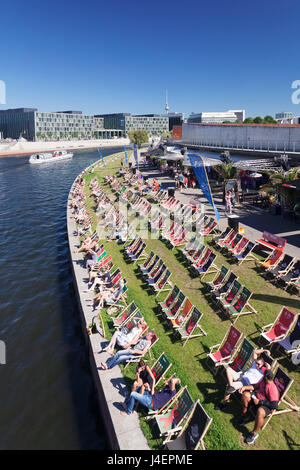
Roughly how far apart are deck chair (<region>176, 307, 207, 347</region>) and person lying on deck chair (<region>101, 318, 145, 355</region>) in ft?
3.46

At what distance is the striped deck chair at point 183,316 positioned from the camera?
865 centimetres

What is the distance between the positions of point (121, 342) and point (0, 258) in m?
11.7

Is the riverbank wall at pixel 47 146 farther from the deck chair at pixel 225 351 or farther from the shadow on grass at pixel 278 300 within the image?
the deck chair at pixel 225 351

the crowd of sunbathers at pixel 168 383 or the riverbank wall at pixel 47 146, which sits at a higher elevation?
the riverbank wall at pixel 47 146

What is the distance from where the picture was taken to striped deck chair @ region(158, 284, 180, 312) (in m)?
9.53

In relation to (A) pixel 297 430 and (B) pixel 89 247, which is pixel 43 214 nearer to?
(B) pixel 89 247

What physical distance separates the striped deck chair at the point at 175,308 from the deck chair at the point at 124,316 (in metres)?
0.90

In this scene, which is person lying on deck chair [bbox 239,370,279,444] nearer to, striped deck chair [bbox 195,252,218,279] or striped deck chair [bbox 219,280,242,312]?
striped deck chair [bbox 219,280,242,312]

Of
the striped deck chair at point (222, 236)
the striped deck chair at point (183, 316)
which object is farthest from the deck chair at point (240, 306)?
the striped deck chair at point (222, 236)

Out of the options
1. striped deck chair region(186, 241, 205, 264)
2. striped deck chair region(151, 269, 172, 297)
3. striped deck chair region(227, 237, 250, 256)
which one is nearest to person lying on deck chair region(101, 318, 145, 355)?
striped deck chair region(151, 269, 172, 297)

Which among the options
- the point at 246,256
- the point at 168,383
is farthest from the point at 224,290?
the point at 168,383

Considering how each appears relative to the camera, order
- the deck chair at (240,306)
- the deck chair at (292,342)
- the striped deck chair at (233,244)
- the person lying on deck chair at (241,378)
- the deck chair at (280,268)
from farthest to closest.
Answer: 1. the striped deck chair at (233,244)
2. the deck chair at (280,268)
3. the deck chair at (240,306)
4. the deck chair at (292,342)
5. the person lying on deck chair at (241,378)

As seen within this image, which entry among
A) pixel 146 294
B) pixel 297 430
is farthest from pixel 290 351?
pixel 146 294

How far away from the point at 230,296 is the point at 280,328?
1.99 meters
